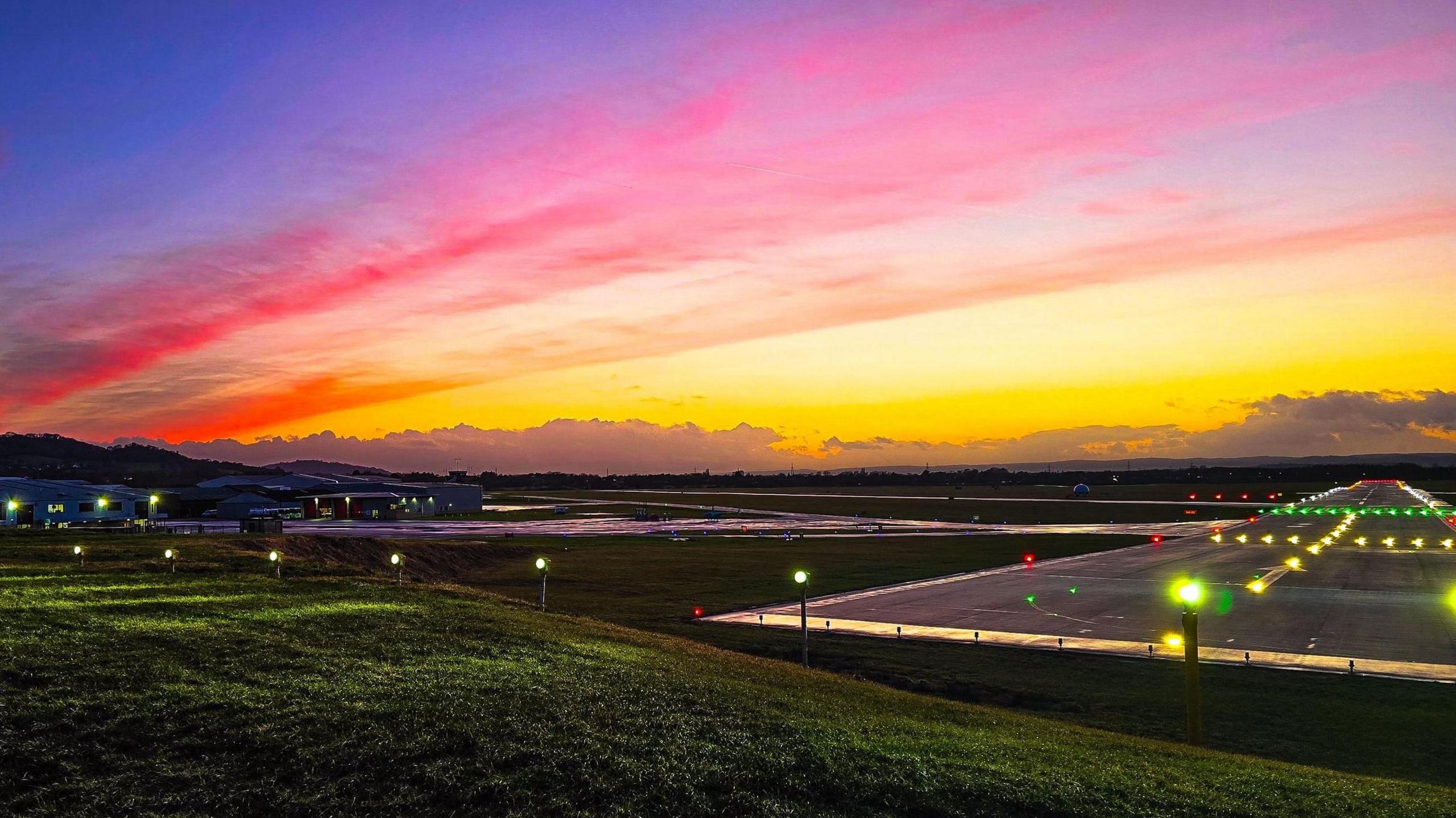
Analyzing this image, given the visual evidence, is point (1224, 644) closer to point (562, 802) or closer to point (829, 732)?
point (829, 732)

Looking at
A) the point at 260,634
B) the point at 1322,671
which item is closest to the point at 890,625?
the point at 1322,671

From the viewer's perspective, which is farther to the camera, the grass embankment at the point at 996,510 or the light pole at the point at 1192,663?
the grass embankment at the point at 996,510

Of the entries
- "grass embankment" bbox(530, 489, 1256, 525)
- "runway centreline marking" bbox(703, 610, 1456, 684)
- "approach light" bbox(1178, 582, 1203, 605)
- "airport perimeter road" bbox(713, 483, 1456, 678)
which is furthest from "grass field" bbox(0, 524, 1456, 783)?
"grass embankment" bbox(530, 489, 1256, 525)

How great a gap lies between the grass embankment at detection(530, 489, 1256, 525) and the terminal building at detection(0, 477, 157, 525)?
94036 mm

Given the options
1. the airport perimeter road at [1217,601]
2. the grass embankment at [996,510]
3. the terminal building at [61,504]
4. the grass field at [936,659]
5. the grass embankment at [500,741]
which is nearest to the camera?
the grass embankment at [500,741]

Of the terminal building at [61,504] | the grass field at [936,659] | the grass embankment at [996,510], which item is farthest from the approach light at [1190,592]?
the grass embankment at [996,510]

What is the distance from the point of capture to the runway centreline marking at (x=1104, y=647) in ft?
97.6

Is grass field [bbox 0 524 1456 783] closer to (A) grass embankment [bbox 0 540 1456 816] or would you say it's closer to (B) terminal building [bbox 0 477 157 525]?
(A) grass embankment [bbox 0 540 1456 816]

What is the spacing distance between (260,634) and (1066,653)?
26182 mm

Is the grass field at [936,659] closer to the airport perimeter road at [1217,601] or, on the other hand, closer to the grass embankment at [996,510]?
the airport perimeter road at [1217,601]

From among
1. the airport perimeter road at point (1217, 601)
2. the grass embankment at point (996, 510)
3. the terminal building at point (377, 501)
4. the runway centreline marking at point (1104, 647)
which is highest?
the terminal building at point (377, 501)

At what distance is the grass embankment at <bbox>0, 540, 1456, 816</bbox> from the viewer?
413 inches

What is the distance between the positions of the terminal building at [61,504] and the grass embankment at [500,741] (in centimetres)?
8544

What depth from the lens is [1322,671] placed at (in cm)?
2944
